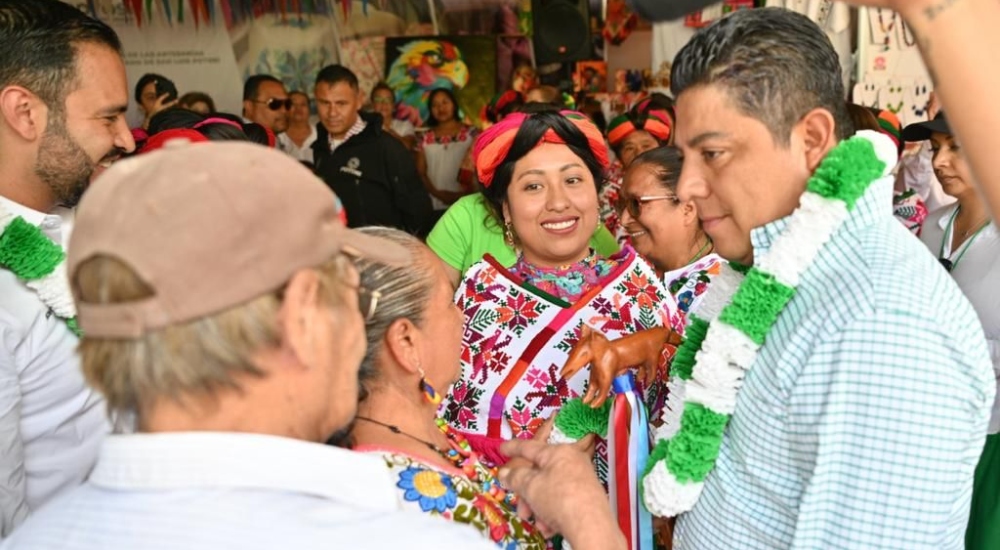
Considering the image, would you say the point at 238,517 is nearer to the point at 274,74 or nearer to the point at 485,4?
the point at 274,74

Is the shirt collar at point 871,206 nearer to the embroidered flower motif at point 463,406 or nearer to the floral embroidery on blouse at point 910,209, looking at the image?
the embroidered flower motif at point 463,406

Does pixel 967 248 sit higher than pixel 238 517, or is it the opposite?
pixel 238 517

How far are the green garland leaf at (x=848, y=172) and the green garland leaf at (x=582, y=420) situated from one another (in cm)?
83

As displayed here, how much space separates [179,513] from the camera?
2.80 feet

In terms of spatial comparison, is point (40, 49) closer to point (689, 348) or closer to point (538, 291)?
point (538, 291)

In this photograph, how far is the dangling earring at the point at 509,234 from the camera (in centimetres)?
269

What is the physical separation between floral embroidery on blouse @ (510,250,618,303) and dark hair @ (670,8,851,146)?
102 cm

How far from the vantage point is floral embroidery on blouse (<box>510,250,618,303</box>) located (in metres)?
2.42

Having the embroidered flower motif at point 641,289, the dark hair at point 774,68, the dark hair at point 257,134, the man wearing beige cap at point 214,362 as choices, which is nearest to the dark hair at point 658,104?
the dark hair at point 257,134

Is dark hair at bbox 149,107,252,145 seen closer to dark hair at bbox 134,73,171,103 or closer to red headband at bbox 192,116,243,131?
red headband at bbox 192,116,243,131

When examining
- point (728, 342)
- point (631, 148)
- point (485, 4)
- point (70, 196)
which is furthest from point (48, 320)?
point (485, 4)

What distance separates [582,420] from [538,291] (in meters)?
0.46

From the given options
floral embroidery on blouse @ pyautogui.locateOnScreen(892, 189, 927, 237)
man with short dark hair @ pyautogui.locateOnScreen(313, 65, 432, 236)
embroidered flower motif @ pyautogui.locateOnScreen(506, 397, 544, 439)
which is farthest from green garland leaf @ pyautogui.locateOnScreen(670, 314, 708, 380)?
man with short dark hair @ pyautogui.locateOnScreen(313, 65, 432, 236)

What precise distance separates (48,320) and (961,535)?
1.87m
